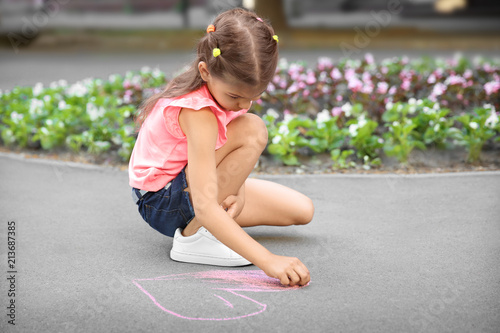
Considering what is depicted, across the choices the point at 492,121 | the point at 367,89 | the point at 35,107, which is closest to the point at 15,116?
the point at 35,107

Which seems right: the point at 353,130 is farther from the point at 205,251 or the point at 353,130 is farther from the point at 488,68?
the point at 488,68

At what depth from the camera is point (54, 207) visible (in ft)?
10.5

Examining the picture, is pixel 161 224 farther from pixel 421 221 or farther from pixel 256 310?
pixel 421 221

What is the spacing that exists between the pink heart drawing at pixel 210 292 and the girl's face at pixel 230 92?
0.68 meters

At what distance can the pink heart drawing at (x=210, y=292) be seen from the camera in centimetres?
200

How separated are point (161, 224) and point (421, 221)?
1328mm

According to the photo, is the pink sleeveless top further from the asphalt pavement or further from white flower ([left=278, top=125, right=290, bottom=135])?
white flower ([left=278, top=125, right=290, bottom=135])

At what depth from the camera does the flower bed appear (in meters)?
3.79

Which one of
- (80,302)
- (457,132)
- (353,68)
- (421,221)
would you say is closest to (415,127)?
(457,132)

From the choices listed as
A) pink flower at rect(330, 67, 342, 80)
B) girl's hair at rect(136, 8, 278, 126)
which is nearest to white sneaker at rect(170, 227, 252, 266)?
girl's hair at rect(136, 8, 278, 126)

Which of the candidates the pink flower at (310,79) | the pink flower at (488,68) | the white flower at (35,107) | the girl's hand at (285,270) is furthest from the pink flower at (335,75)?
the girl's hand at (285,270)

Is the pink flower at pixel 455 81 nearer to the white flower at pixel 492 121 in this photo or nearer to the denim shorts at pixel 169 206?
the white flower at pixel 492 121

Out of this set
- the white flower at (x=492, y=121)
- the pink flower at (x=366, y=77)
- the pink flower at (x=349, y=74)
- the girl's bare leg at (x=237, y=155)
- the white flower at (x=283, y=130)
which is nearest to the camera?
the girl's bare leg at (x=237, y=155)

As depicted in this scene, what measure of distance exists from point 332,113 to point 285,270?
2.41 meters
